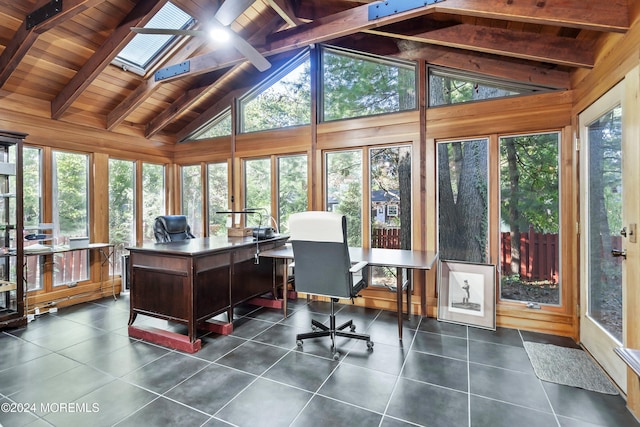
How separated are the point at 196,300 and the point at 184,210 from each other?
3283mm

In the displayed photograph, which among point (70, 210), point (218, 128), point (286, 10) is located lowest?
point (70, 210)

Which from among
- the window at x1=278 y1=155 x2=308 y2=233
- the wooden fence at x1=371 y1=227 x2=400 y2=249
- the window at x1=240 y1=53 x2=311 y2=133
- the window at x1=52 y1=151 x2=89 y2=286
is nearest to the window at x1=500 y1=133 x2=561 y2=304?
the wooden fence at x1=371 y1=227 x2=400 y2=249

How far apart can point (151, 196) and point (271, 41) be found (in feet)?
11.5

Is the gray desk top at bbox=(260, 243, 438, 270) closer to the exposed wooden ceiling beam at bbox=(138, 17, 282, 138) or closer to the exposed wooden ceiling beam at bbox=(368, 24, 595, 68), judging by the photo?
the exposed wooden ceiling beam at bbox=(368, 24, 595, 68)

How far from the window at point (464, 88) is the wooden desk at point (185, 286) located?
299 centimetres

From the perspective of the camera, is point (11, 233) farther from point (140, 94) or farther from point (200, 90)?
point (200, 90)

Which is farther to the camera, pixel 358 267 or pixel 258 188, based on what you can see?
pixel 258 188

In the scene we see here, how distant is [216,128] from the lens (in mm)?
5500

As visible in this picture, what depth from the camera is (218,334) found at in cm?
326

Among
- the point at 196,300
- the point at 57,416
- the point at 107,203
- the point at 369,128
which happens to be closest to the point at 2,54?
the point at 107,203

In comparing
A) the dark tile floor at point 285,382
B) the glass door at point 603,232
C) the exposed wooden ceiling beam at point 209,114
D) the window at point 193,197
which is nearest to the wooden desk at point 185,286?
the dark tile floor at point 285,382

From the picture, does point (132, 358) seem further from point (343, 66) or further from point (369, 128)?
point (343, 66)

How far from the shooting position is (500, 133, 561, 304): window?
336 centimetres

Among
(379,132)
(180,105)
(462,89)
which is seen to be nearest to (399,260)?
(379,132)
